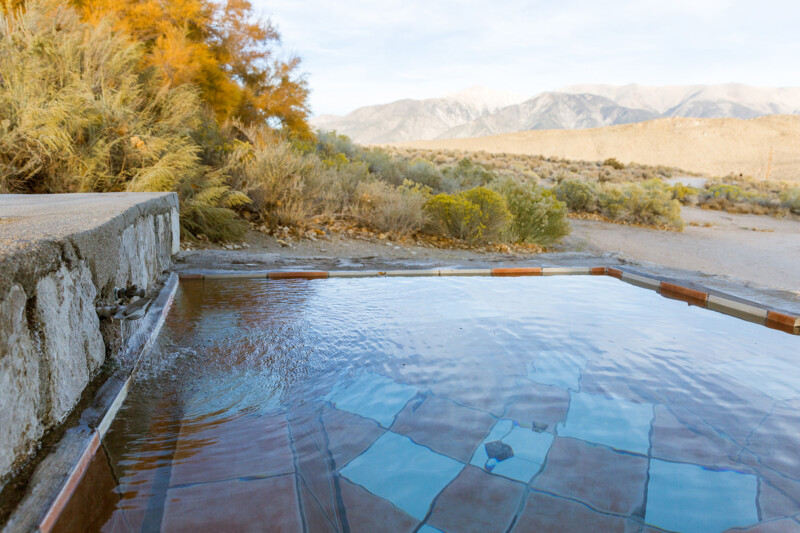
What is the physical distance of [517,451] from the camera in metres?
1.83

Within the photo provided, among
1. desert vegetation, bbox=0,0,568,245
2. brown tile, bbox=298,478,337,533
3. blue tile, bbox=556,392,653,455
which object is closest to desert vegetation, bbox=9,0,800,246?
desert vegetation, bbox=0,0,568,245

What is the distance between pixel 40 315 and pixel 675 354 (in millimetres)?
2849

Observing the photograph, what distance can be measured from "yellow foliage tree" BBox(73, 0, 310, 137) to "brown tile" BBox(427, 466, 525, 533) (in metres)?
10.6

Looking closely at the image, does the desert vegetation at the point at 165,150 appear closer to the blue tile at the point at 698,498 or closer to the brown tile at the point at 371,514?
the brown tile at the point at 371,514

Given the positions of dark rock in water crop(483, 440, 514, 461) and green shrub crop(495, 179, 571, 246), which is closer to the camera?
dark rock in water crop(483, 440, 514, 461)

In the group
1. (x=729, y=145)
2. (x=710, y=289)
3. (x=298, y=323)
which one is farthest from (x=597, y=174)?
(x=729, y=145)

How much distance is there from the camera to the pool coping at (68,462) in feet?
4.02

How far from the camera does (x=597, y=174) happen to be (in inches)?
966

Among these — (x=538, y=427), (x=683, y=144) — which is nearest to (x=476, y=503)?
(x=538, y=427)

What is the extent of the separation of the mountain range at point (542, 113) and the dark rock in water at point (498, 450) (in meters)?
152

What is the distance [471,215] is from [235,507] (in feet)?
22.1

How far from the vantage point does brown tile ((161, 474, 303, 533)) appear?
1.39 metres

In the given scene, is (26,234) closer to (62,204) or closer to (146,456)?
(146,456)

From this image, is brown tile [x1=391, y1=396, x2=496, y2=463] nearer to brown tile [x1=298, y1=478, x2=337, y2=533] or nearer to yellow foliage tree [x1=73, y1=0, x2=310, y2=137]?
brown tile [x1=298, y1=478, x2=337, y2=533]
